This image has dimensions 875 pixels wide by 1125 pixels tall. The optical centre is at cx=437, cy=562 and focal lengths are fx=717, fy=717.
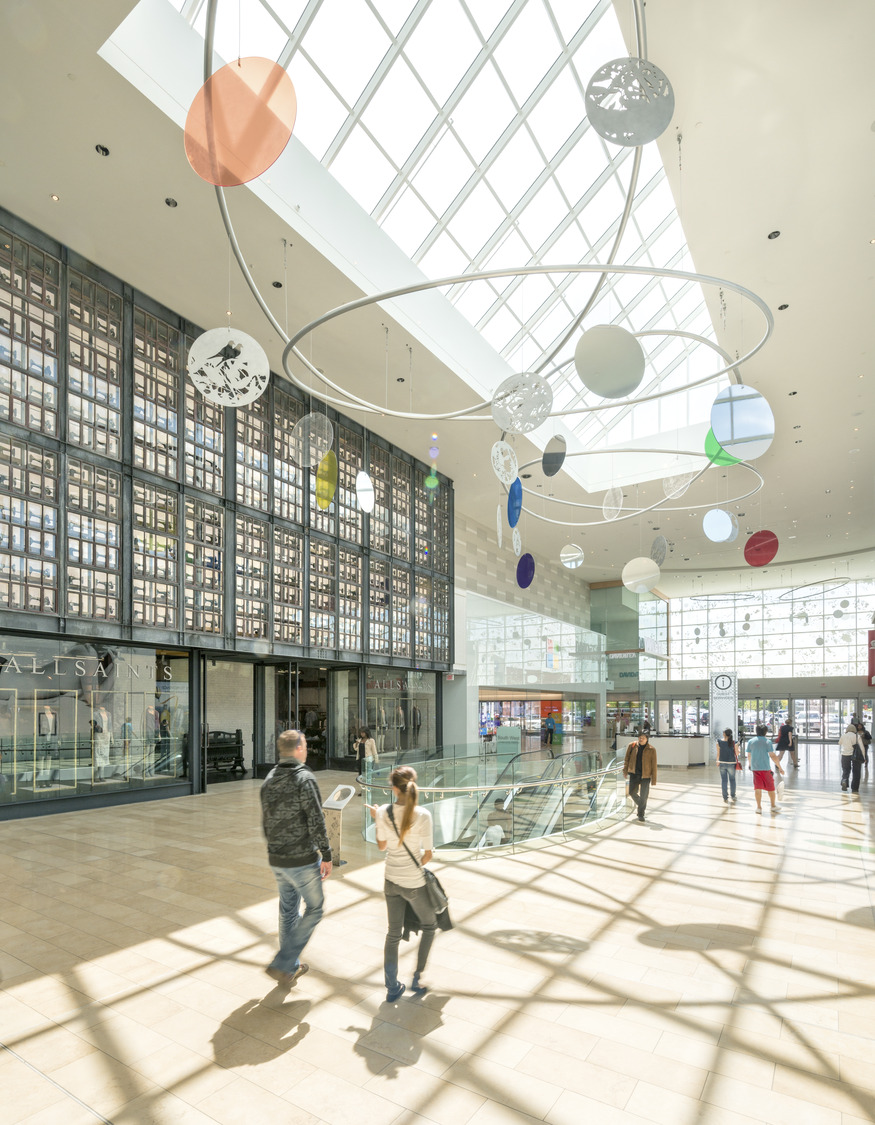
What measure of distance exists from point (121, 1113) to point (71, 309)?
39.1ft

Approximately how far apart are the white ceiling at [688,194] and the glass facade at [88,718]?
6.84 meters

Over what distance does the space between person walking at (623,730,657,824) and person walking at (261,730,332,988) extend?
817cm

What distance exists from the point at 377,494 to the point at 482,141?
32.3ft

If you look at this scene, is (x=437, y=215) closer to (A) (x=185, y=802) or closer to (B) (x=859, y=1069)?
(A) (x=185, y=802)

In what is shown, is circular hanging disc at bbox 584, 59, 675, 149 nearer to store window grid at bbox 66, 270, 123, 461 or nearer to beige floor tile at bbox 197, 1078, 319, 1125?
beige floor tile at bbox 197, 1078, 319, 1125

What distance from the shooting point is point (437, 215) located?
1386cm

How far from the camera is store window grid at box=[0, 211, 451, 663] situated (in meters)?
11.2

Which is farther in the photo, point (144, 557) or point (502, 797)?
point (144, 557)

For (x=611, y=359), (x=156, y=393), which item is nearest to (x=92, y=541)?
(x=156, y=393)

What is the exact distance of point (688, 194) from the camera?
418 inches

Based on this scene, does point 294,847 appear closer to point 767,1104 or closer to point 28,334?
point 767,1104

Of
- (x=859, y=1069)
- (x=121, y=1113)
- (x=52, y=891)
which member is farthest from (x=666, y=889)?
(x=52, y=891)

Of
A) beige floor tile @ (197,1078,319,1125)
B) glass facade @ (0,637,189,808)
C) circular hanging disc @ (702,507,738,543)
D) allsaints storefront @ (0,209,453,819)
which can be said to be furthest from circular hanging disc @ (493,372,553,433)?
glass facade @ (0,637,189,808)

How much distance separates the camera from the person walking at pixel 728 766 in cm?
1405
